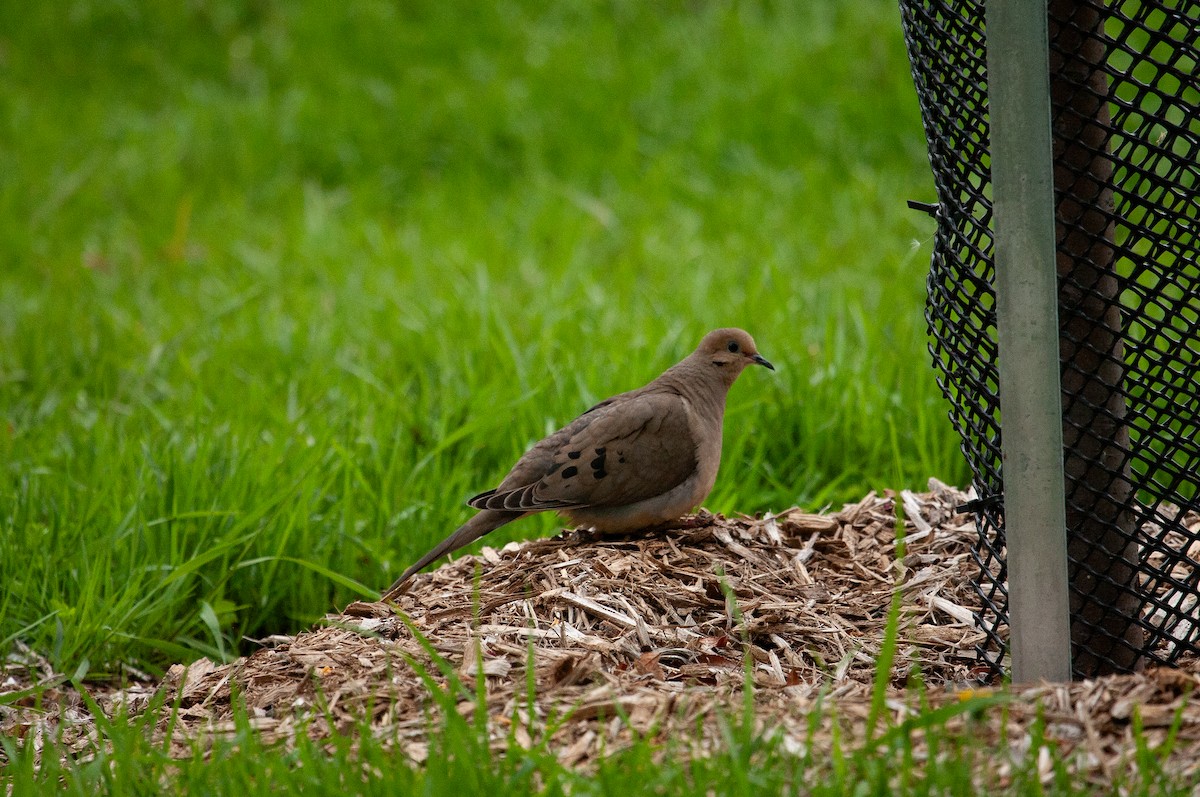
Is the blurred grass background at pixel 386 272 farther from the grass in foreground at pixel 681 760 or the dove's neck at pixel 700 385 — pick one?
the grass in foreground at pixel 681 760

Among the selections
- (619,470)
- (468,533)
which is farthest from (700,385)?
(468,533)

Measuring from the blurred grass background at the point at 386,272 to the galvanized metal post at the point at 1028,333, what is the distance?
82.1 inches

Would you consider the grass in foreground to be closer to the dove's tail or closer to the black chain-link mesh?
the black chain-link mesh

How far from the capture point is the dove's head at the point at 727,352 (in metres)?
4.64

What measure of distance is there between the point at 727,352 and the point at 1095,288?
6.26ft

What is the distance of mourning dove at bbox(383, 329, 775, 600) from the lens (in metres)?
4.11

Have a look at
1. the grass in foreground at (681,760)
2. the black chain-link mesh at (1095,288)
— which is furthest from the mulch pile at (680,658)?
the black chain-link mesh at (1095,288)

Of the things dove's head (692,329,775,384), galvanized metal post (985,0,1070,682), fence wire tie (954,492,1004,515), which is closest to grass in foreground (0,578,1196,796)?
galvanized metal post (985,0,1070,682)

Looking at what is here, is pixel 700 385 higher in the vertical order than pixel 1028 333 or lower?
lower

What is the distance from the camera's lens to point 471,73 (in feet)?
34.9

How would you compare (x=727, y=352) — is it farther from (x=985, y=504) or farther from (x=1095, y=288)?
Result: (x=1095, y=288)

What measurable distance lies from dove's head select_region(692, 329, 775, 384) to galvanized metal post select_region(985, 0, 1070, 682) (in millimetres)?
1913

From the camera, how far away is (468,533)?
410 centimetres

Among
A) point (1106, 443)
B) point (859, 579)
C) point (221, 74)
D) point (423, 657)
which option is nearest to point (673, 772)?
point (423, 657)
